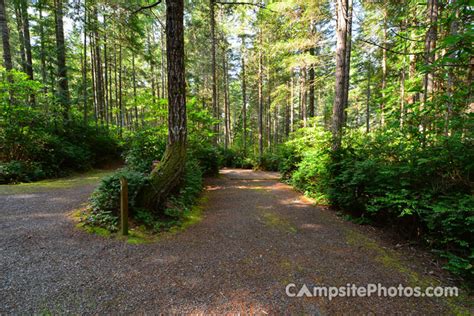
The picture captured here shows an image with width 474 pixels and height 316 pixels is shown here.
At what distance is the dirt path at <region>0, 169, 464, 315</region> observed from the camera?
81.5 inches

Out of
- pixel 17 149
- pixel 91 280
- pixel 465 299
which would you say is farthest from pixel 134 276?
pixel 17 149

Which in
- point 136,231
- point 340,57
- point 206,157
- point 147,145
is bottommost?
point 136,231

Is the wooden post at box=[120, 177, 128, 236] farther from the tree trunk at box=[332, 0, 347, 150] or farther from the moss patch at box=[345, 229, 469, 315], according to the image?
the tree trunk at box=[332, 0, 347, 150]

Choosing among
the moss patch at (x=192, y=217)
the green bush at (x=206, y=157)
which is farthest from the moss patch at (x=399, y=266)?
the green bush at (x=206, y=157)

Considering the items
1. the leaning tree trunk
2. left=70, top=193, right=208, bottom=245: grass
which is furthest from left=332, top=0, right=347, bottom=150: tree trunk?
left=70, top=193, right=208, bottom=245: grass

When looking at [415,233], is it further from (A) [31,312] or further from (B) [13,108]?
(B) [13,108]

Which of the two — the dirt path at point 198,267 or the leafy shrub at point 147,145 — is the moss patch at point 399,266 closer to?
the dirt path at point 198,267

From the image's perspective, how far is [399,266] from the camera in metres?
2.84

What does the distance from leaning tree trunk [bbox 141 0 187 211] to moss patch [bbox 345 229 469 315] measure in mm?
3697

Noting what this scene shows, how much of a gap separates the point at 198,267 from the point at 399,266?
2.81m

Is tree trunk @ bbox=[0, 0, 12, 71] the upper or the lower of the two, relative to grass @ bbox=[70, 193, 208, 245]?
upper

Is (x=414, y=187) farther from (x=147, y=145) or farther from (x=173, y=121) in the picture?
(x=147, y=145)

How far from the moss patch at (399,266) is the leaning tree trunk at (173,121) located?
12.1 feet

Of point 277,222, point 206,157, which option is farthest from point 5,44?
point 277,222
